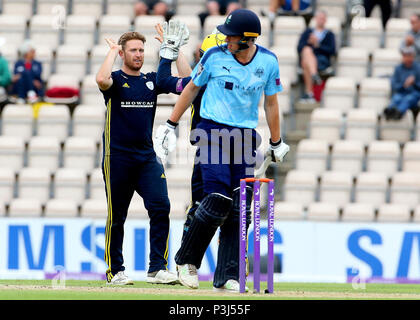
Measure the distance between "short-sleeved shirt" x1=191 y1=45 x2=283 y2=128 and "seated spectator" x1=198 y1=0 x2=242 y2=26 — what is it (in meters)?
8.59

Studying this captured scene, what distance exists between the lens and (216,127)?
880cm

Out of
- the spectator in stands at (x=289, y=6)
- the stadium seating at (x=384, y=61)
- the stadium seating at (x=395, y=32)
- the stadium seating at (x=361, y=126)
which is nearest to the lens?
the stadium seating at (x=361, y=126)

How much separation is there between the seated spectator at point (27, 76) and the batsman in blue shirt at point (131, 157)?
679 centimetres

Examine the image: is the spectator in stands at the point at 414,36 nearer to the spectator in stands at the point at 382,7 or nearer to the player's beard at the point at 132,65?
the spectator in stands at the point at 382,7

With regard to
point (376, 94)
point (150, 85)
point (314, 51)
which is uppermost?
point (314, 51)

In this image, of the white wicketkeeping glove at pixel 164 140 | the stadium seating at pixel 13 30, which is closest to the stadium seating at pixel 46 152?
the stadium seating at pixel 13 30

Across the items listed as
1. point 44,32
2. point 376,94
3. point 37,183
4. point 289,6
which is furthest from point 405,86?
point 44,32

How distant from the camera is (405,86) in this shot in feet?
52.2

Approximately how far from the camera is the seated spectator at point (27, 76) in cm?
1666

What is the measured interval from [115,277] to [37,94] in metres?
7.28

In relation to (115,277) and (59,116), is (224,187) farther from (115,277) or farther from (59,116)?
(59,116)

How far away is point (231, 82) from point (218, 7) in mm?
8853

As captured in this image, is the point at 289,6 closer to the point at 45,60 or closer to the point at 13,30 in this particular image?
the point at 45,60
